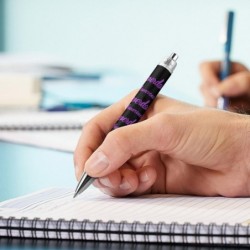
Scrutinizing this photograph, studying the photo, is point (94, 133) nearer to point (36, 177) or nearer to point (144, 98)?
point (144, 98)

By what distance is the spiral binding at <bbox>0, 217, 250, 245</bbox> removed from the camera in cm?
71

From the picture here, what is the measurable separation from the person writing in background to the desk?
0.13 metres

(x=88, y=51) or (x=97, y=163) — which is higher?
(x=97, y=163)

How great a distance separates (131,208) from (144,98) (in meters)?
0.20

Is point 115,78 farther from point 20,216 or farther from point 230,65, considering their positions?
point 20,216

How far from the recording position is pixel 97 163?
87 centimetres

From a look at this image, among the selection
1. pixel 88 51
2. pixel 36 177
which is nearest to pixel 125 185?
pixel 36 177

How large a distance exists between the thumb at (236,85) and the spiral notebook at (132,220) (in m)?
0.79

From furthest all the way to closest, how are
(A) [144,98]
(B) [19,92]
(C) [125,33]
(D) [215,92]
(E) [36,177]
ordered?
1. (C) [125,33]
2. (B) [19,92]
3. (D) [215,92]
4. (E) [36,177]
5. (A) [144,98]

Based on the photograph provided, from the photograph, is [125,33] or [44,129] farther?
[125,33]

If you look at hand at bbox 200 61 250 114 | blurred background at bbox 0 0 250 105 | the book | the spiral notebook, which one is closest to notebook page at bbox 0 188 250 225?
the spiral notebook

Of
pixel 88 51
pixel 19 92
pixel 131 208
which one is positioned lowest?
pixel 88 51

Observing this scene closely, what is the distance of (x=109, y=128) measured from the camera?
1043mm

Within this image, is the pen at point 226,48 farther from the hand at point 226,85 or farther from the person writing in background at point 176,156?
the person writing in background at point 176,156
